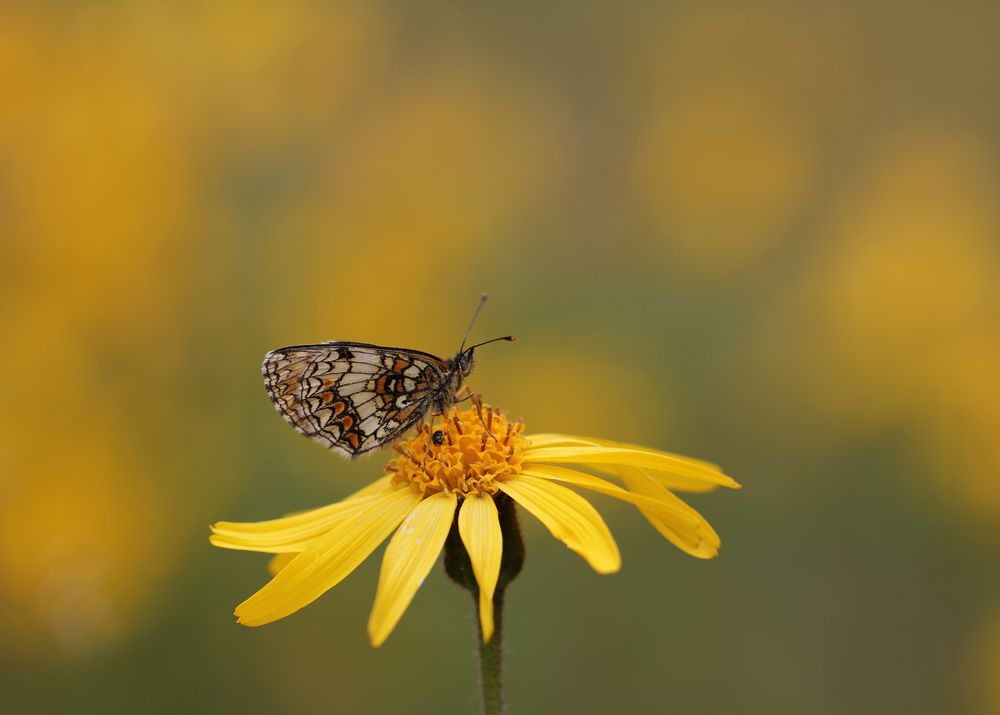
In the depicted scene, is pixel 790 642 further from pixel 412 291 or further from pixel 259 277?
pixel 259 277

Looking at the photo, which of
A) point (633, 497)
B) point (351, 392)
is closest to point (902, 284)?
point (351, 392)

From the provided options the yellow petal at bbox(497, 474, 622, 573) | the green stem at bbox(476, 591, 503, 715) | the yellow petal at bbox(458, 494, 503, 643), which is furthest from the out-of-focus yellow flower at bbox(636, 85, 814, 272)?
the green stem at bbox(476, 591, 503, 715)

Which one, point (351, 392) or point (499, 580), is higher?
point (351, 392)

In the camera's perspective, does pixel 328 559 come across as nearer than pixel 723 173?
Yes

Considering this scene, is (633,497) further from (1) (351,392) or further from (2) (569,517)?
(1) (351,392)

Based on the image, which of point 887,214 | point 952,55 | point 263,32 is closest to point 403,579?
point 263,32

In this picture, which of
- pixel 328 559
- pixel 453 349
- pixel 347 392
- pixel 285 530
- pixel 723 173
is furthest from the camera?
pixel 723 173
